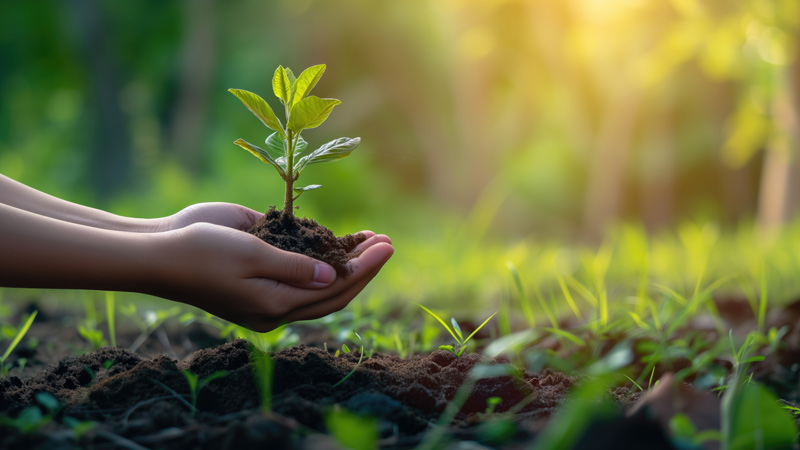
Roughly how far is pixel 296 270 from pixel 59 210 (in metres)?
0.69

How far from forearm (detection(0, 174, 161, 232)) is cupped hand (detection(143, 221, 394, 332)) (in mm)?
317

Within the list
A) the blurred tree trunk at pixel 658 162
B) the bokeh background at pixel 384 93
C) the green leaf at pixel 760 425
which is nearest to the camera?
the green leaf at pixel 760 425

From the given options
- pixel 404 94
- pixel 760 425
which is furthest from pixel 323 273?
pixel 404 94

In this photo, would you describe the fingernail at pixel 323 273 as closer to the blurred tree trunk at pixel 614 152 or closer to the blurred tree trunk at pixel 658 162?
the blurred tree trunk at pixel 614 152

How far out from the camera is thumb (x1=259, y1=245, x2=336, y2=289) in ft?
3.85

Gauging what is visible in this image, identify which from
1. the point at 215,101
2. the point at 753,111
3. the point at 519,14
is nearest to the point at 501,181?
the point at 519,14

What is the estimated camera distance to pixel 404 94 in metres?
11.7

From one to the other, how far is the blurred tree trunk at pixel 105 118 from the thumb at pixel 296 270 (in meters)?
8.88

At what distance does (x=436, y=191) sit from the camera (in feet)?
38.9

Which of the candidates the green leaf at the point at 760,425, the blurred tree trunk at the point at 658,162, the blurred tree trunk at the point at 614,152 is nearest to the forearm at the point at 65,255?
the green leaf at the point at 760,425

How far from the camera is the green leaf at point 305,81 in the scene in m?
1.27

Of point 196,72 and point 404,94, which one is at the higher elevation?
point 404,94

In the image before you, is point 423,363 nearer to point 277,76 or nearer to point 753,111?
point 277,76

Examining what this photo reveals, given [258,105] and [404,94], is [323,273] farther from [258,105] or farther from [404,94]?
[404,94]
